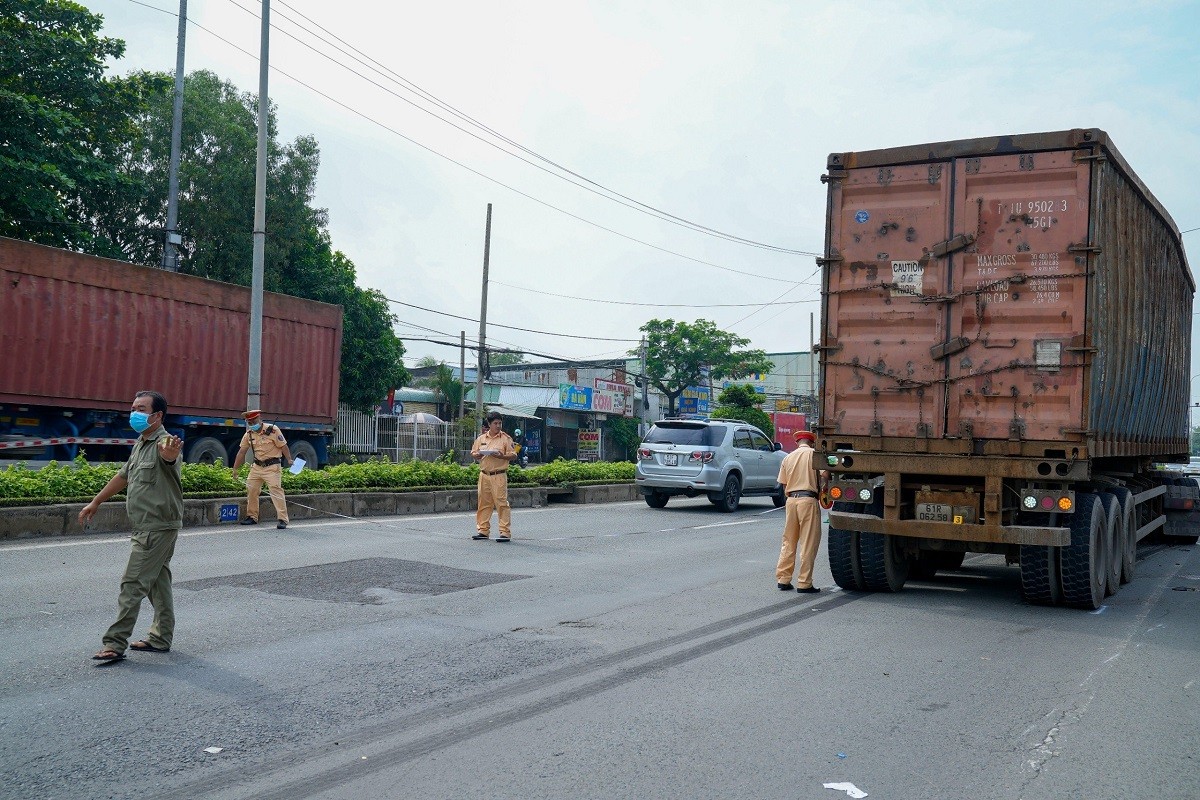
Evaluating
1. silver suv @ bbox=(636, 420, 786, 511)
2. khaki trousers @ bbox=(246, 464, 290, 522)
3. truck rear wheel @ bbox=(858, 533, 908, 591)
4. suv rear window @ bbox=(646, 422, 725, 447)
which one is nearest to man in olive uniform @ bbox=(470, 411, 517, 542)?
khaki trousers @ bbox=(246, 464, 290, 522)

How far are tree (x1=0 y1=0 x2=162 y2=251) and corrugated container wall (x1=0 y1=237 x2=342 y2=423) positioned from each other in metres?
5.23

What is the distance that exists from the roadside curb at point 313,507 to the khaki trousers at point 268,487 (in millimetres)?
422

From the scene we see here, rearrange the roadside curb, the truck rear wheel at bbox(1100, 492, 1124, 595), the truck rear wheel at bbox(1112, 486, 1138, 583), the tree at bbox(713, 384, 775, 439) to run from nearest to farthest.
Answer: the truck rear wheel at bbox(1100, 492, 1124, 595) < the truck rear wheel at bbox(1112, 486, 1138, 583) < the roadside curb < the tree at bbox(713, 384, 775, 439)

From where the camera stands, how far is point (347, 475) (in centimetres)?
1667

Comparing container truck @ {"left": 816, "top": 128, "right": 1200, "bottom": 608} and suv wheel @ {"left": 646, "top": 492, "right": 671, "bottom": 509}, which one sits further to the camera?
suv wheel @ {"left": 646, "top": 492, "right": 671, "bottom": 509}

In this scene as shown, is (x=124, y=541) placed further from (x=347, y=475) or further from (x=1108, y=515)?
(x=1108, y=515)

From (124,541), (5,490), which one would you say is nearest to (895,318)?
(124,541)

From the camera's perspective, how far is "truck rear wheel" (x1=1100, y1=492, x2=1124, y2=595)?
9375 mm

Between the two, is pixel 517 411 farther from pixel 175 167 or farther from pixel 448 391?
pixel 175 167

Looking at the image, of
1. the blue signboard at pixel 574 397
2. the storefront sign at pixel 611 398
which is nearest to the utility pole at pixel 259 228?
the blue signboard at pixel 574 397

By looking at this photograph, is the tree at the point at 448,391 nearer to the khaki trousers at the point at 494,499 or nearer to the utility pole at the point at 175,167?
the utility pole at the point at 175,167

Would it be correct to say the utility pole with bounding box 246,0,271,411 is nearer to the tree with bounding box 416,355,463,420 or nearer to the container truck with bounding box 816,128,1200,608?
the container truck with bounding box 816,128,1200,608

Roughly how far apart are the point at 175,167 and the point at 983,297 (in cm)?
2338

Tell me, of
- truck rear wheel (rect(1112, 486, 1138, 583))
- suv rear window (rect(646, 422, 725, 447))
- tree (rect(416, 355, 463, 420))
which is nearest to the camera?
truck rear wheel (rect(1112, 486, 1138, 583))
